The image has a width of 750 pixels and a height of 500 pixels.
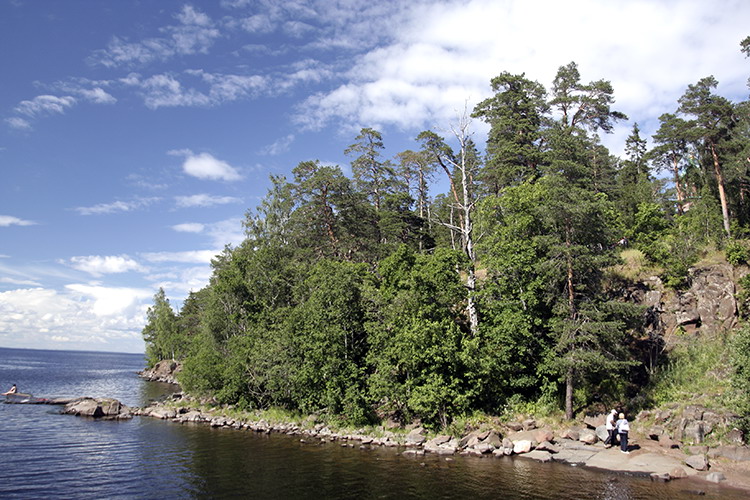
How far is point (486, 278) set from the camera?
41031 mm

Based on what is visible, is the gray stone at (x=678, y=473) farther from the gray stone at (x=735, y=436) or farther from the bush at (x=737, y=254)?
the bush at (x=737, y=254)

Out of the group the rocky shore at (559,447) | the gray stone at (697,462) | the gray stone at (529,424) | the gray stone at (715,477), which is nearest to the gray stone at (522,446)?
the rocky shore at (559,447)

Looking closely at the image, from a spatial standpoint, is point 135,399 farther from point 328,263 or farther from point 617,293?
point 617,293

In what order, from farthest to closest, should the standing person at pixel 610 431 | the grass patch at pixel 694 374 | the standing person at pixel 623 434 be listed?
1. the grass patch at pixel 694 374
2. the standing person at pixel 610 431
3. the standing person at pixel 623 434

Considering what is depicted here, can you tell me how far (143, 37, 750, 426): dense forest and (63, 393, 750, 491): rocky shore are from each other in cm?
221

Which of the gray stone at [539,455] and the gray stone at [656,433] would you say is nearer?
the gray stone at [539,455]

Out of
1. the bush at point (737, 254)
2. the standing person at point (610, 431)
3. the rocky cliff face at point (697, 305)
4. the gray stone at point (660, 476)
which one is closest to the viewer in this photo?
the gray stone at point (660, 476)

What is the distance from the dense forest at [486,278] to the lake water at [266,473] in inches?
248

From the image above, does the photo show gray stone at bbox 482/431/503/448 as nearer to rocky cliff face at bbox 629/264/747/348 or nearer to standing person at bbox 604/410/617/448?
standing person at bbox 604/410/617/448

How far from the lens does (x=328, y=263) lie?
40.0 meters

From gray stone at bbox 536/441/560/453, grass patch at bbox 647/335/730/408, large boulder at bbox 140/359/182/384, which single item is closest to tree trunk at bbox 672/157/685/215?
grass patch at bbox 647/335/730/408

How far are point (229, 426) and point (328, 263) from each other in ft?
58.0

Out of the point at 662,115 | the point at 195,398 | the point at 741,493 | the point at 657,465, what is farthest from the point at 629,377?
the point at 195,398

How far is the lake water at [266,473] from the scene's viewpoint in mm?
20062
